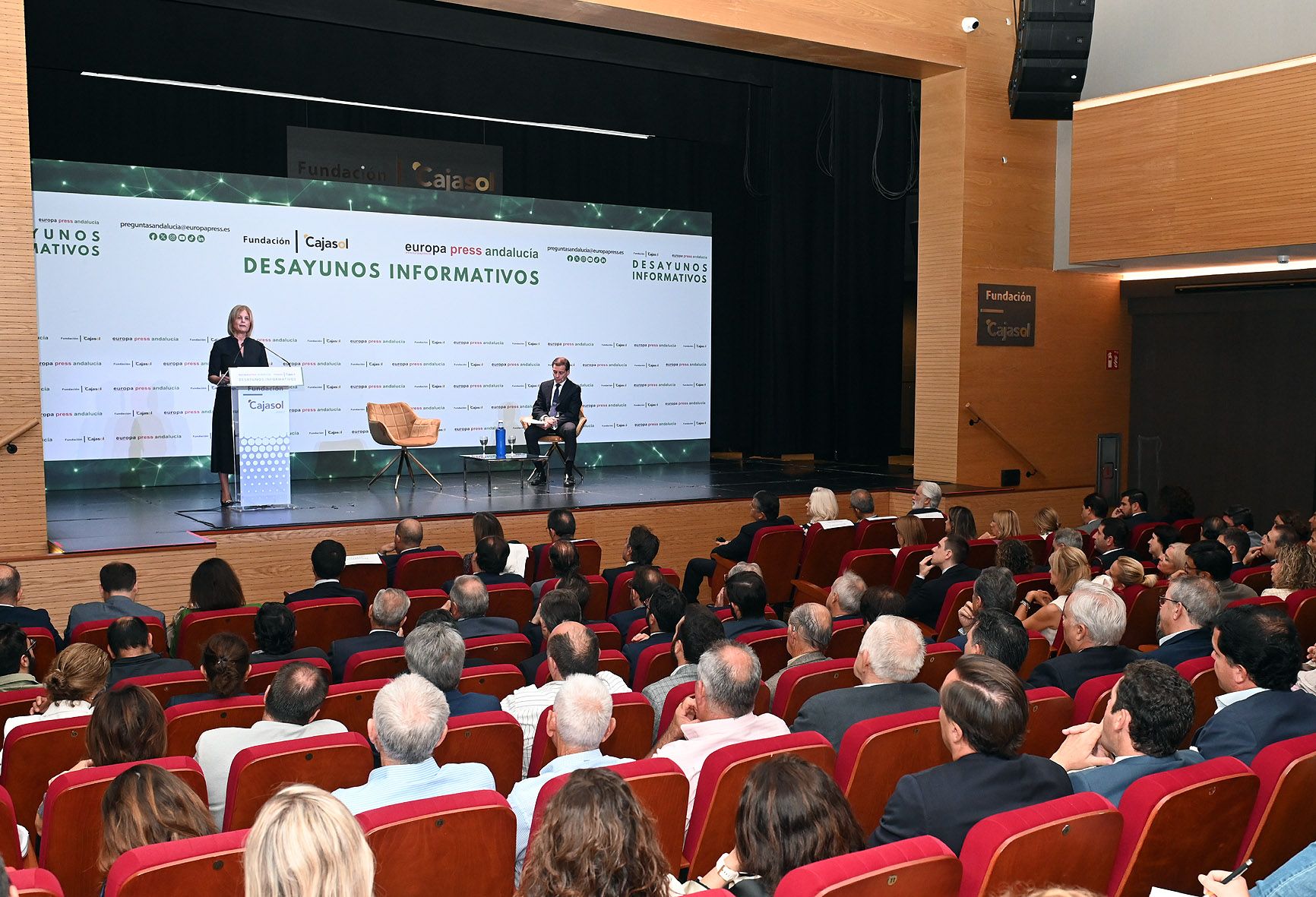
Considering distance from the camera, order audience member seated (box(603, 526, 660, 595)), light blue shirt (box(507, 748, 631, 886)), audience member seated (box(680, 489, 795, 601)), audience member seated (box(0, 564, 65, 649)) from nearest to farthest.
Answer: light blue shirt (box(507, 748, 631, 886)) < audience member seated (box(0, 564, 65, 649)) < audience member seated (box(603, 526, 660, 595)) < audience member seated (box(680, 489, 795, 601))

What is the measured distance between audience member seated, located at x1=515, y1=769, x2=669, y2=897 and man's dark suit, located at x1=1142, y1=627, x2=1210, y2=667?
2.83m

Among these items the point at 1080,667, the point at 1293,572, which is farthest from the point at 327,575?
the point at 1293,572

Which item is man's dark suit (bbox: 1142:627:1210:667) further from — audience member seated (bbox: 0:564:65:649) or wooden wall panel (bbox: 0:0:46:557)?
wooden wall panel (bbox: 0:0:46:557)

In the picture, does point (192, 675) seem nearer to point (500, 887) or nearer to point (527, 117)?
point (500, 887)

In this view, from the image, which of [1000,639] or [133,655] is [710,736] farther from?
[133,655]

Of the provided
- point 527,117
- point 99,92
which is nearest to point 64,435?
point 99,92

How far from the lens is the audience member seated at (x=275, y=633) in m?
4.36

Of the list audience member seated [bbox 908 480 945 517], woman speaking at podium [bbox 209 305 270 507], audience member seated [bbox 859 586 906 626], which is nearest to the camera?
audience member seated [bbox 859 586 906 626]

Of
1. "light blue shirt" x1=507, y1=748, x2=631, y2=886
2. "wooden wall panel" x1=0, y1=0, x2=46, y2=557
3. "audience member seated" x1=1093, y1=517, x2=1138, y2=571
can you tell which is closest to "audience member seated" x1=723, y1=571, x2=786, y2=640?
"light blue shirt" x1=507, y1=748, x2=631, y2=886

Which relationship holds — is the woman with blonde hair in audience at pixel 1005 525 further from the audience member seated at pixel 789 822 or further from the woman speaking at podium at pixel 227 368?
the woman speaking at podium at pixel 227 368

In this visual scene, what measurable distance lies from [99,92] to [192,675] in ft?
28.4

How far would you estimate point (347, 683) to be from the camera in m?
3.78

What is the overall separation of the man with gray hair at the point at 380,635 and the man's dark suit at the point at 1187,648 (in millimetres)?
2888

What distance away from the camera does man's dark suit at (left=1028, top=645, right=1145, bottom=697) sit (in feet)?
12.8
